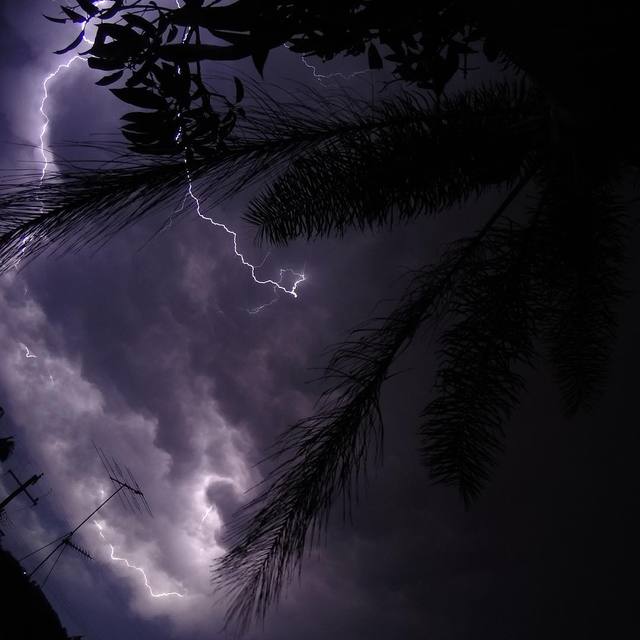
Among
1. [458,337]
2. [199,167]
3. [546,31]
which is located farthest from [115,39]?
[458,337]

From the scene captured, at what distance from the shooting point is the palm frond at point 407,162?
139cm

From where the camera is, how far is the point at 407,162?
4.65ft

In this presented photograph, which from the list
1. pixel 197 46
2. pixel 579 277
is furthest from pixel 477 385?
pixel 197 46

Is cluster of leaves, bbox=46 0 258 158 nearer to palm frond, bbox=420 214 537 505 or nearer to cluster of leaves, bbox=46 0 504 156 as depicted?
cluster of leaves, bbox=46 0 504 156

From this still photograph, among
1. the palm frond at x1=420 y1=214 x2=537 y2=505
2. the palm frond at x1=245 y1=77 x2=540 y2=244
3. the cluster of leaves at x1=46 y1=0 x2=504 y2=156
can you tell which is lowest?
the palm frond at x1=420 y1=214 x2=537 y2=505

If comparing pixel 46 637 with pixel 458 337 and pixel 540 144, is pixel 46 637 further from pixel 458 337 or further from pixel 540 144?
pixel 540 144

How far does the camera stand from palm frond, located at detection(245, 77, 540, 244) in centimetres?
139

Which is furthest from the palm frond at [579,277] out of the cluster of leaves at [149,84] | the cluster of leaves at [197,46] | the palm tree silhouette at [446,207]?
the cluster of leaves at [149,84]

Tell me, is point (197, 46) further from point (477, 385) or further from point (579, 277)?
point (579, 277)

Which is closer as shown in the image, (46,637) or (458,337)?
(458,337)

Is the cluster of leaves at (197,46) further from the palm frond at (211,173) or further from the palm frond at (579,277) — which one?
the palm frond at (579,277)

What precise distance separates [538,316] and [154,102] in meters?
1.65

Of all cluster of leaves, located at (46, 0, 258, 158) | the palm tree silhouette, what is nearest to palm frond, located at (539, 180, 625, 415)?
the palm tree silhouette

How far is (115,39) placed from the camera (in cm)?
95
